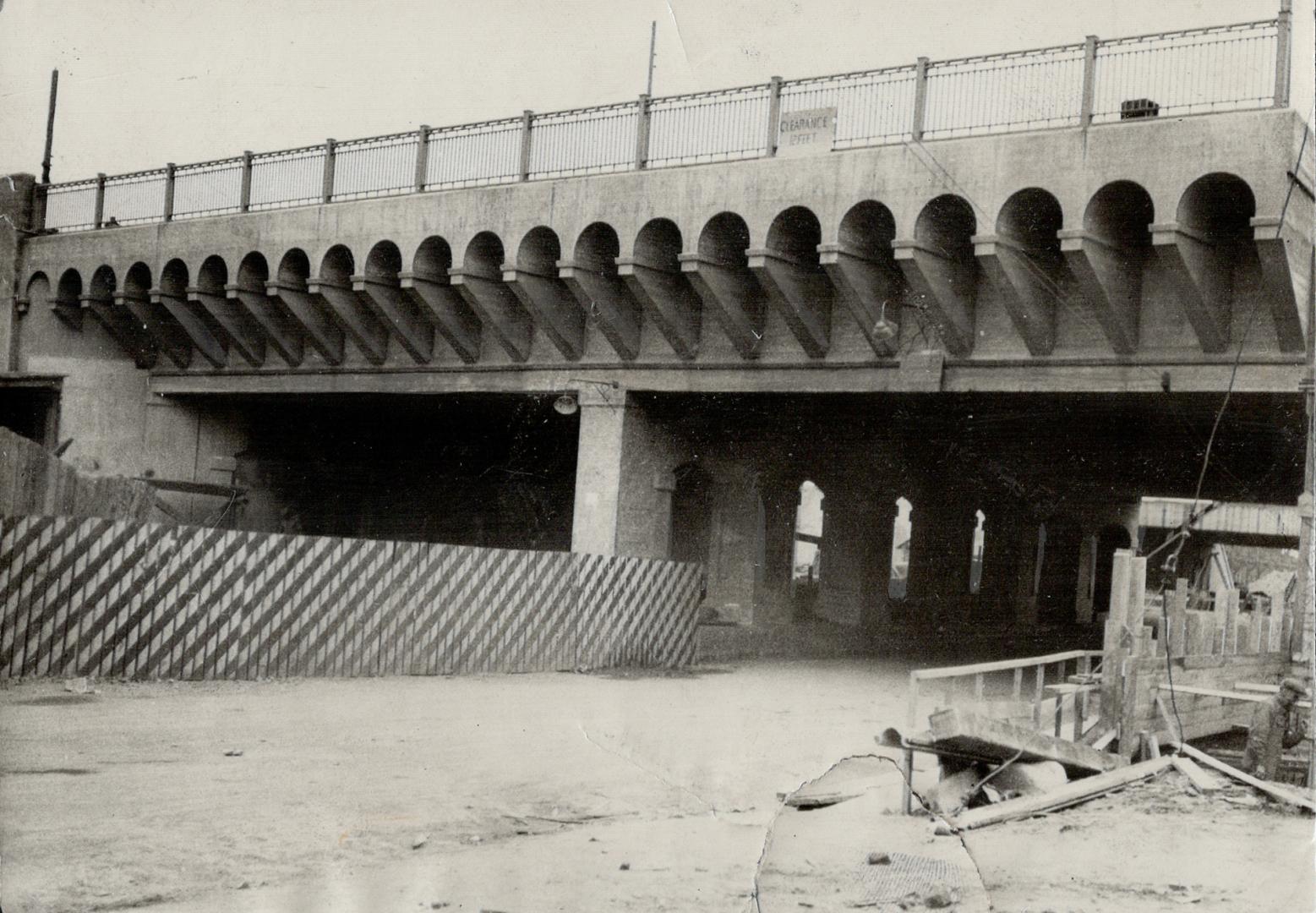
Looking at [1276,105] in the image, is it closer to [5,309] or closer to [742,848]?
[742,848]

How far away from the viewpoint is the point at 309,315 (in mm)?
25406

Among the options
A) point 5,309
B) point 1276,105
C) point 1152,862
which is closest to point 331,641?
point 1152,862

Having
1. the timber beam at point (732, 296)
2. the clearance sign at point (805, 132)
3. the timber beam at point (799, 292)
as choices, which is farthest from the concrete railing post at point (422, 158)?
the clearance sign at point (805, 132)

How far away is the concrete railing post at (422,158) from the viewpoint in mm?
23531

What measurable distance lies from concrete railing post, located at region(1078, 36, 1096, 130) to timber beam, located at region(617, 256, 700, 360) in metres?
6.91

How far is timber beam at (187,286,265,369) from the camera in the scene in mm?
26312

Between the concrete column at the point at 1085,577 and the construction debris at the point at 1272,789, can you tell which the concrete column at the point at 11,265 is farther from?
the concrete column at the point at 1085,577

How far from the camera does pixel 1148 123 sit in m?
16.4

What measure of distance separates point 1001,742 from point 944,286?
376 inches

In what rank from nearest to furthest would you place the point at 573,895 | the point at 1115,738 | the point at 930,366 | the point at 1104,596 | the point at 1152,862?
1. the point at 573,895
2. the point at 1152,862
3. the point at 1115,738
4. the point at 930,366
5. the point at 1104,596

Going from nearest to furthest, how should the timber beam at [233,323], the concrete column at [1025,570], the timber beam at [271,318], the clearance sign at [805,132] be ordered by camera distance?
the clearance sign at [805,132], the timber beam at [271,318], the timber beam at [233,323], the concrete column at [1025,570]

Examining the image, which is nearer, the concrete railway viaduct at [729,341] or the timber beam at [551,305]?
the concrete railway viaduct at [729,341]

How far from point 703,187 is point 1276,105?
8.18 meters

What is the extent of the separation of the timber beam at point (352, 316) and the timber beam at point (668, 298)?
20.7 feet
